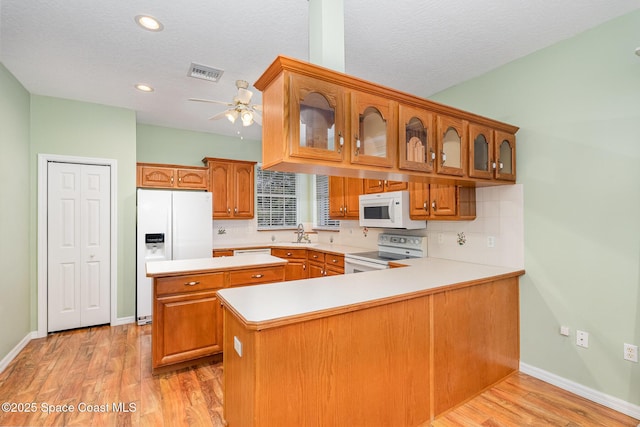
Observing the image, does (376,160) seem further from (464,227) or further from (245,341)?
(464,227)

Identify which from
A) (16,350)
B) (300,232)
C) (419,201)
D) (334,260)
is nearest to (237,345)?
(419,201)

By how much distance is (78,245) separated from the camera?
3.76 m

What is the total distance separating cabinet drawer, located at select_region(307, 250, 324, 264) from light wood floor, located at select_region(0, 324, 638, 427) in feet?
6.77

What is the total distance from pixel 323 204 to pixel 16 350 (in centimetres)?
439

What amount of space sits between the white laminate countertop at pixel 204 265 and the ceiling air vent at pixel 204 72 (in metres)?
1.82

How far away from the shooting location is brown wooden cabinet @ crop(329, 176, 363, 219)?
4.29 meters

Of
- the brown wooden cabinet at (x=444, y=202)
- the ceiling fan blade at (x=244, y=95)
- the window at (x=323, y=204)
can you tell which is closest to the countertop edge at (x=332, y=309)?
the brown wooden cabinet at (x=444, y=202)

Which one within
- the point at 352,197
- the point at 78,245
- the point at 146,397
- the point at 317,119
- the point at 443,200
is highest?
A: the point at 317,119

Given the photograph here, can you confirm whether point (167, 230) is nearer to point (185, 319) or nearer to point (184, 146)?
point (184, 146)

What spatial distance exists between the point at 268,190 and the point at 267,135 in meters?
4.08

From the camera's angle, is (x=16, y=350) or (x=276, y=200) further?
(x=276, y=200)

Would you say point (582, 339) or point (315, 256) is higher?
point (315, 256)

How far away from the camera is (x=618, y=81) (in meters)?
2.20

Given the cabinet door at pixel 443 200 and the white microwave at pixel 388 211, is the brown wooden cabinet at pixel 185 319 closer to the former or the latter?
the white microwave at pixel 388 211
